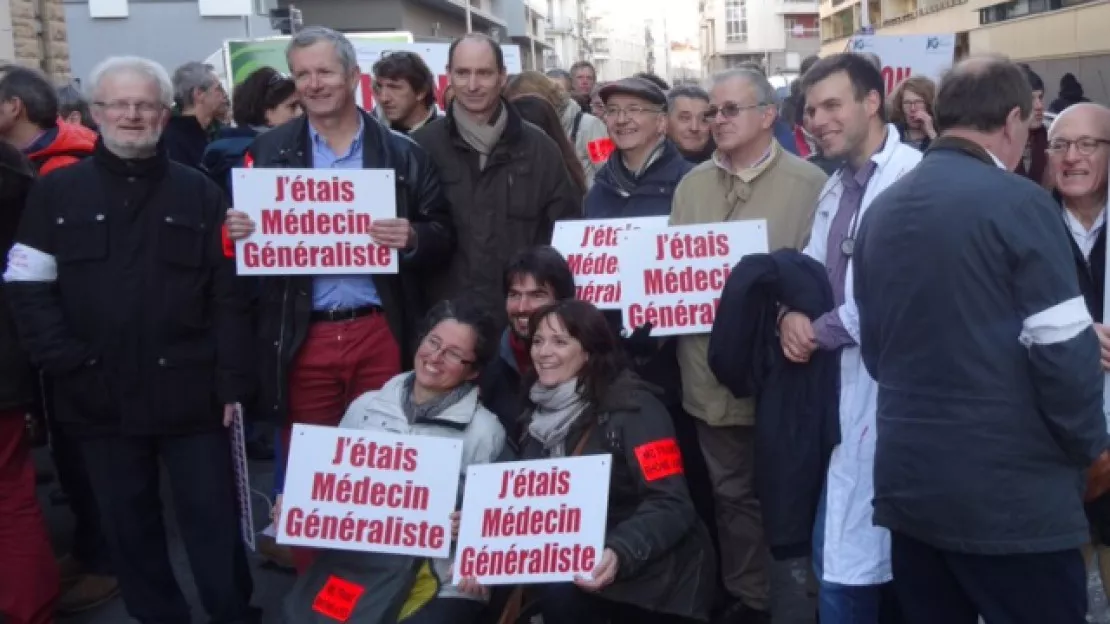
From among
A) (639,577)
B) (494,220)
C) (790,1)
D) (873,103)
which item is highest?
(790,1)

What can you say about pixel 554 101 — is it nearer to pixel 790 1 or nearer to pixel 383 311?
pixel 383 311

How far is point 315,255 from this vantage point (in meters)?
4.38

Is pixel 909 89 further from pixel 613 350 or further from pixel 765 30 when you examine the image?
pixel 765 30

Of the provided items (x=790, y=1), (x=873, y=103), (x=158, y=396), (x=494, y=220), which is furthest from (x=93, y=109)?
(x=790, y=1)

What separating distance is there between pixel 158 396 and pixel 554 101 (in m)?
3.21

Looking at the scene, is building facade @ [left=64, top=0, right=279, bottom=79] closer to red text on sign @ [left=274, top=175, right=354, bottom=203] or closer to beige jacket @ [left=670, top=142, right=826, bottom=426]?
red text on sign @ [left=274, top=175, right=354, bottom=203]

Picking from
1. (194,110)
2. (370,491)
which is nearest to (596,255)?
(370,491)

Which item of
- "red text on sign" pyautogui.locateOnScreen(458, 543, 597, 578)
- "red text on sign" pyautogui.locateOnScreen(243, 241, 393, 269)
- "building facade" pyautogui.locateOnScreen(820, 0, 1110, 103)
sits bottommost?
"red text on sign" pyautogui.locateOnScreen(458, 543, 597, 578)

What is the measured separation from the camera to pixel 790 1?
10619 cm

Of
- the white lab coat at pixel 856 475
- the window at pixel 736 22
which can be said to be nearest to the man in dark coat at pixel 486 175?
the white lab coat at pixel 856 475

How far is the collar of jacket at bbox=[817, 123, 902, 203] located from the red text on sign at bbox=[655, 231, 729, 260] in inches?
19.0

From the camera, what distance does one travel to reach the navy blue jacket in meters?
4.88

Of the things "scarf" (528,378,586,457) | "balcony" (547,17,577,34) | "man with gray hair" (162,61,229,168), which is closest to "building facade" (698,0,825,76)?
"balcony" (547,17,577,34)

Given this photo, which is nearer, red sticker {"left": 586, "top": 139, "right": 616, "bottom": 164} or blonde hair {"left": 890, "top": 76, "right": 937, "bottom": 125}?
blonde hair {"left": 890, "top": 76, "right": 937, "bottom": 125}
